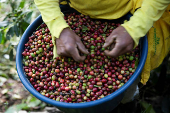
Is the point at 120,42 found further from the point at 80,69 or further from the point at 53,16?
the point at 53,16

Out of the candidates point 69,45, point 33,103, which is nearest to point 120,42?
point 69,45

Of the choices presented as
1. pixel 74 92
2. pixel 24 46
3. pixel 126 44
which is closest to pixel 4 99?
pixel 24 46

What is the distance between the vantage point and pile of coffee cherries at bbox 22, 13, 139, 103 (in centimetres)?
137

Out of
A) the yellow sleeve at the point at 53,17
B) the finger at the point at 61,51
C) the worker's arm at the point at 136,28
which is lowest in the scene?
the finger at the point at 61,51

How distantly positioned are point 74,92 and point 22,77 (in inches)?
16.8

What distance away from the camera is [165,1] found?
1264 millimetres

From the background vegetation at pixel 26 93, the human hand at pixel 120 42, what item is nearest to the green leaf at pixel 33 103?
the background vegetation at pixel 26 93

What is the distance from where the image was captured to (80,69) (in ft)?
4.75

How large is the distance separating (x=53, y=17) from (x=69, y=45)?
0.28m

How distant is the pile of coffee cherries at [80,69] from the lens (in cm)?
137

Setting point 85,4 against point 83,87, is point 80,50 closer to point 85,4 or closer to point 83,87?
point 83,87

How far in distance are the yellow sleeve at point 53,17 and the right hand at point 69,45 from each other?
4 centimetres

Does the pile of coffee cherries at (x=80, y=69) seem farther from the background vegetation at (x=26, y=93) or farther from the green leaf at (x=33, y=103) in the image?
the green leaf at (x=33, y=103)

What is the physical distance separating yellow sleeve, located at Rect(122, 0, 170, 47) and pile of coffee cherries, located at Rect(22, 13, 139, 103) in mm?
258
